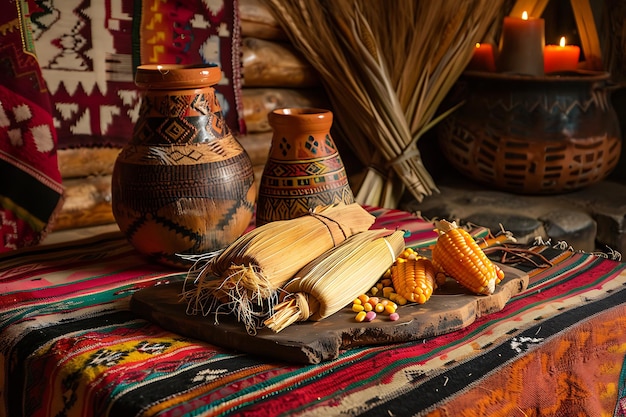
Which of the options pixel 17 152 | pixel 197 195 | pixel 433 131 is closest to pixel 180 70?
pixel 197 195

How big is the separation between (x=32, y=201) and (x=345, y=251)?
2.89ft

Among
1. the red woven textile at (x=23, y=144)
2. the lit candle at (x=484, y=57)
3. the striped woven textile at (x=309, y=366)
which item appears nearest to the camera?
the striped woven textile at (x=309, y=366)

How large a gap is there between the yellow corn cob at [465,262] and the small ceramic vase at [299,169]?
269 mm

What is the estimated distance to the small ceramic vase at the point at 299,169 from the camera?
1.14 meters

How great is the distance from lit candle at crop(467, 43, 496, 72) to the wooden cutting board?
125 centimetres

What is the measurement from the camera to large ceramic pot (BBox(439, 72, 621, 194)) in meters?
1.89

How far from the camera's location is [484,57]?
2053mm

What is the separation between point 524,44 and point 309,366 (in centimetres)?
144

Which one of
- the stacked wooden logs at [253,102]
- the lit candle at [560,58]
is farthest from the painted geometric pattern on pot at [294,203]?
the lit candle at [560,58]

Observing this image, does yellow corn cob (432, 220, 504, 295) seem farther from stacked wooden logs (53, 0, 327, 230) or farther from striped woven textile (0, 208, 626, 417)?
stacked wooden logs (53, 0, 327, 230)

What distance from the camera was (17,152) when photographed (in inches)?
57.6

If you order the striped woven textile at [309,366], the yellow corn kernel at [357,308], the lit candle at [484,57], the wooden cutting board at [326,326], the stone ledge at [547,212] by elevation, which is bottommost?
the stone ledge at [547,212]

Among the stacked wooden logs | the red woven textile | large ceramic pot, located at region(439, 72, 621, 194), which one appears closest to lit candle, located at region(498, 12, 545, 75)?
large ceramic pot, located at region(439, 72, 621, 194)

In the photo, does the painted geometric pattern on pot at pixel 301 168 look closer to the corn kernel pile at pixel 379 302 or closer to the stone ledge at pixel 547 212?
the corn kernel pile at pixel 379 302
